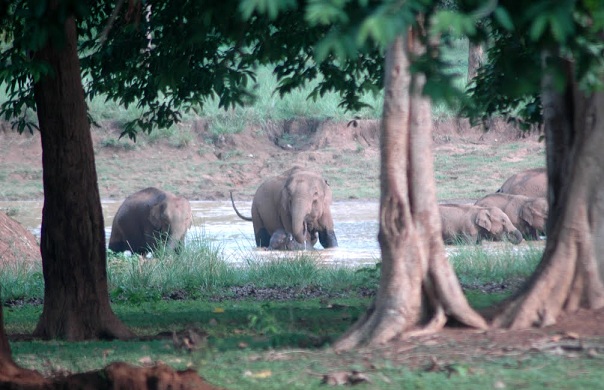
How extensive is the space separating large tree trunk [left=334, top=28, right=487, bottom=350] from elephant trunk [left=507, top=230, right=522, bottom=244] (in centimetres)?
1061

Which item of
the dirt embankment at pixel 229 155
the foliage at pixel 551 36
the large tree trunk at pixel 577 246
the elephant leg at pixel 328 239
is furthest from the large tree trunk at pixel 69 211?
the dirt embankment at pixel 229 155

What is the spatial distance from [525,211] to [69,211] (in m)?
11.9

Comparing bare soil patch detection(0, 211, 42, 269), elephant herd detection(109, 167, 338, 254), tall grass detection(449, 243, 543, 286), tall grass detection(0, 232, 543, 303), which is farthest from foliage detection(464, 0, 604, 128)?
elephant herd detection(109, 167, 338, 254)

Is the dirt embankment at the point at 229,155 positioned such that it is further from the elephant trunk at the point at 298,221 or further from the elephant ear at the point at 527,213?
the elephant ear at the point at 527,213

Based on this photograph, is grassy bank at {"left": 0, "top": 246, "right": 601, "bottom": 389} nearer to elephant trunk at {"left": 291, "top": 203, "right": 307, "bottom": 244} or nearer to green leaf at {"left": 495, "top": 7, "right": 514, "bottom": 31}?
green leaf at {"left": 495, "top": 7, "right": 514, "bottom": 31}

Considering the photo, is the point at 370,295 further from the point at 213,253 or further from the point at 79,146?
the point at 79,146

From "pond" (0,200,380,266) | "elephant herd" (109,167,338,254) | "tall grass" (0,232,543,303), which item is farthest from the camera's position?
"elephant herd" (109,167,338,254)

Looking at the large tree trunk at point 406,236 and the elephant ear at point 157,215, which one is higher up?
the large tree trunk at point 406,236

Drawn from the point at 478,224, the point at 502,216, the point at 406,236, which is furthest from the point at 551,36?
the point at 502,216

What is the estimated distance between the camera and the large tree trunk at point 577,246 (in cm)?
598

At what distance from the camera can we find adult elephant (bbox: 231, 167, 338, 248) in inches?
695

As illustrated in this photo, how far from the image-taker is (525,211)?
17531 millimetres

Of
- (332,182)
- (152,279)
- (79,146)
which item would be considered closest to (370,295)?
(152,279)

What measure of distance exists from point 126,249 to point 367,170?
1012cm
